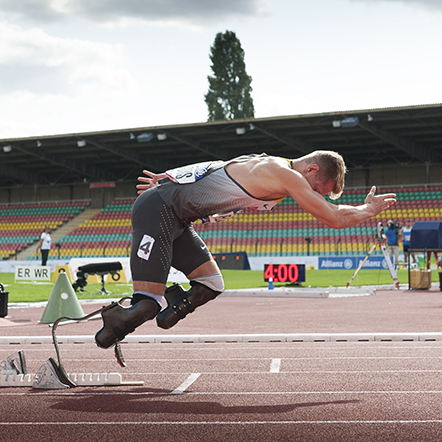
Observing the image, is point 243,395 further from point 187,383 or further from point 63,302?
point 63,302

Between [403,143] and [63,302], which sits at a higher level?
[403,143]

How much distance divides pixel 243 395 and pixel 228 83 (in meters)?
53.8

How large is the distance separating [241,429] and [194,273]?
1557 millimetres

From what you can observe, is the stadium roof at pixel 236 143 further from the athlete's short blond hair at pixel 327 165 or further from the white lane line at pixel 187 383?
the athlete's short blond hair at pixel 327 165

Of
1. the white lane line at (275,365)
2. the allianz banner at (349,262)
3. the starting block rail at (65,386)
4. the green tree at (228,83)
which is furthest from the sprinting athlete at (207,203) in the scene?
the green tree at (228,83)

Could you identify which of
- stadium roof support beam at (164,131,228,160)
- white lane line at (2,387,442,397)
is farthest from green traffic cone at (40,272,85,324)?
stadium roof support beam at (164,131,228,160)

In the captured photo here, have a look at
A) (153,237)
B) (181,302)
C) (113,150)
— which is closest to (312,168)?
(153,237)

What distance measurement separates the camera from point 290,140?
3791 cm

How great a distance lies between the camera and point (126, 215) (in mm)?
43938

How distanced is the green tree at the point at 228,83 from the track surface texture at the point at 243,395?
48748 mm

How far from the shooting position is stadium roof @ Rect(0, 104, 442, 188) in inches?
1358

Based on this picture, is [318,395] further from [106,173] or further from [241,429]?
[106,173]

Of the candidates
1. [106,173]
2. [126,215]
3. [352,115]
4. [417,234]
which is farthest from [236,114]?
[417,234]

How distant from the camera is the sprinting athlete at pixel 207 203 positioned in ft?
13.6
